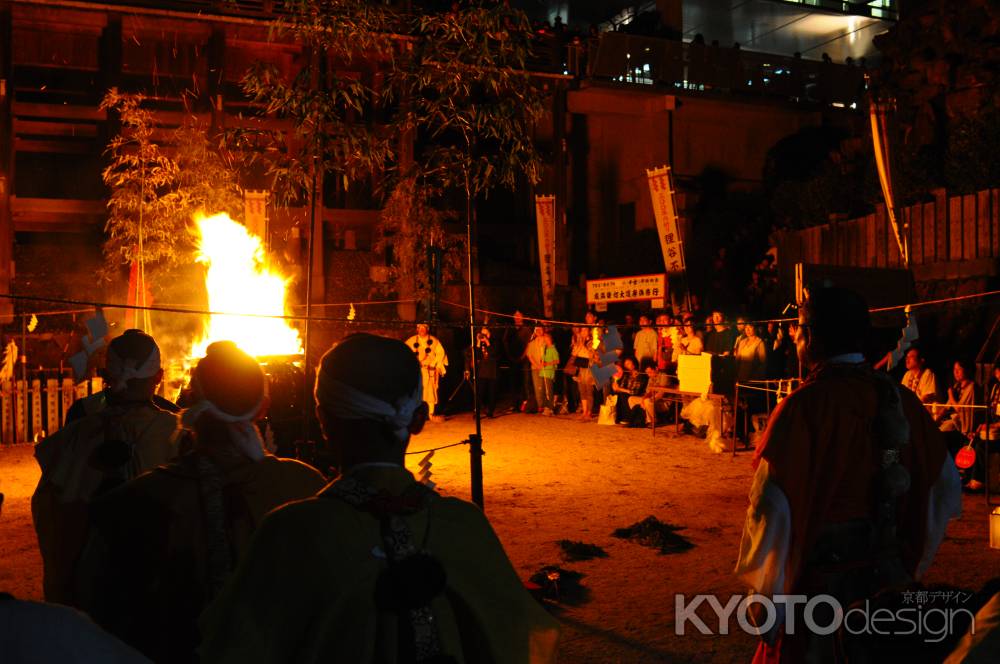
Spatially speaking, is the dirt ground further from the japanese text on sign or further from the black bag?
the japanese text on sign

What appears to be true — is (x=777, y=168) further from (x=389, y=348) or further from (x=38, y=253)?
(x=389, y=348)

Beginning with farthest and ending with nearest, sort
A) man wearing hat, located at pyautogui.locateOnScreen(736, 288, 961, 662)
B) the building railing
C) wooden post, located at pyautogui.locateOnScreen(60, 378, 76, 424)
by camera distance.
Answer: the building railing → wooden post, located at pyautogui.locateOnScreen(60, 378, 76, 424) → man wearing hat, located at pyautogui.locateOnScreen(736, 288, 961, 662)

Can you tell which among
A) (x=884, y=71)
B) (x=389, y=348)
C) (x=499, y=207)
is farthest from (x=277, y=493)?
(x=499, y=207)

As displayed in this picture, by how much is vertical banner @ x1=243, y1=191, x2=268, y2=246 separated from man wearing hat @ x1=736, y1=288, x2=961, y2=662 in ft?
45.9

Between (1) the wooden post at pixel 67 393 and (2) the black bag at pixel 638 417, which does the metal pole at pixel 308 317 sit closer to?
(2) the black bag at pixel 638 417

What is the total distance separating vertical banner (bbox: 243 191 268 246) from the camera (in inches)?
615

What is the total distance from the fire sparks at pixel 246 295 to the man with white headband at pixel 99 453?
857 cm

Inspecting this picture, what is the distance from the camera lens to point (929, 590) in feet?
6.77

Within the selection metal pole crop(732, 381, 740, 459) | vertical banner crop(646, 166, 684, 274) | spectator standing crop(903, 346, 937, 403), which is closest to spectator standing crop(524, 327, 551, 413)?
vertical banner crop(646, 166, 684, 274)

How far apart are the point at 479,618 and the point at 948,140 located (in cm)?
1514

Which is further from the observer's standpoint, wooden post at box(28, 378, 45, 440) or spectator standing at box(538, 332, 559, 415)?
spectator standing at box(538, 332, 559, 415)

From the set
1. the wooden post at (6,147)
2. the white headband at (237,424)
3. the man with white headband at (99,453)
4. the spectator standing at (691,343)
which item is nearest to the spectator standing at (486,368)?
the spectator standing at (691,343)

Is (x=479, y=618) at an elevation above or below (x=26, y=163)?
below

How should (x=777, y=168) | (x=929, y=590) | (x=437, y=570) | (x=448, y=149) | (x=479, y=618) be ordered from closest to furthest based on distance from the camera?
1. (x=437, y=570)
2. (x=479, y=618)
3. (x=929, y=590)
4. (x=448, y=149)
5. (x=777, y=168)
